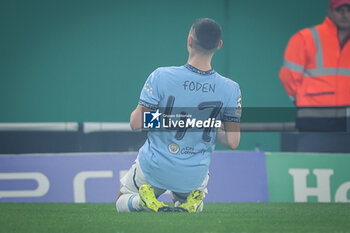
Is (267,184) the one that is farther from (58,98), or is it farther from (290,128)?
(58,98)

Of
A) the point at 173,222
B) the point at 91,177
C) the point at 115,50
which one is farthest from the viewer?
the point at 115,50

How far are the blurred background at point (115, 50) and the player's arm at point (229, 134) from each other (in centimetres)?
477

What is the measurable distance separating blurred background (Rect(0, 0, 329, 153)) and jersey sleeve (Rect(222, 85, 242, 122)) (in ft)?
15.7

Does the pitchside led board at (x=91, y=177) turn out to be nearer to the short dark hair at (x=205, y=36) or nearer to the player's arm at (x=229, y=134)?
Answer: the player's arm at (x=229, y=134)

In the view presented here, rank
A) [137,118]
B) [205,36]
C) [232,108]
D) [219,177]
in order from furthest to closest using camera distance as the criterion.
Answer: [219,177]
[232,108]
[205,36]
[137,118]

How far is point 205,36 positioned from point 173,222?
4.20 feet

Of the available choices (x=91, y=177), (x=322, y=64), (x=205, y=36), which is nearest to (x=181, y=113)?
(x=205, y=36)

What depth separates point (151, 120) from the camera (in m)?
4.88

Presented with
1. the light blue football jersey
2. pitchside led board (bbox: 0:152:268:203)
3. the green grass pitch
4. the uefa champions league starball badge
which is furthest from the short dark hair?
pitchside led board (bbox: 0:152:268:203)

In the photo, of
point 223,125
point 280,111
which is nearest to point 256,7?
point 280,111

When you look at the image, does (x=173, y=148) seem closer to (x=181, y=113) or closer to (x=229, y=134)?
(x=181, y=113)

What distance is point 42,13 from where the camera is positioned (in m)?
9.90

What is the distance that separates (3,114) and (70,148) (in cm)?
176

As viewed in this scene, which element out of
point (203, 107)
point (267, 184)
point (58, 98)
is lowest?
point (267, 184)
